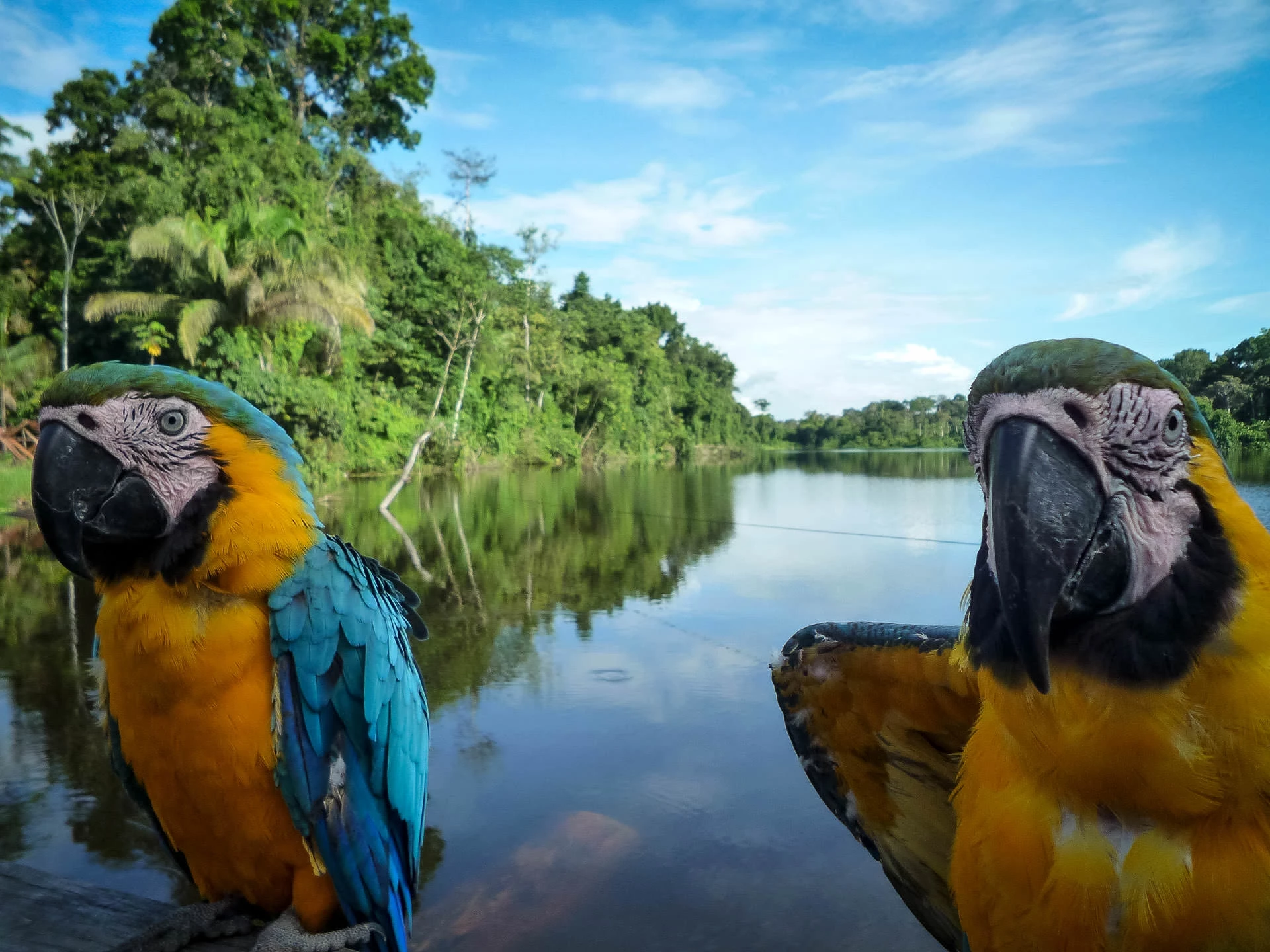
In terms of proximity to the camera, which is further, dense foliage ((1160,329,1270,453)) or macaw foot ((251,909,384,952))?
dense foliage ((1160,329,1270,453))

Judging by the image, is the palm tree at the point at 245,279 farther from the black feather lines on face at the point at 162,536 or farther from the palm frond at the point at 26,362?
the black feather lines on face at the point at 162,536

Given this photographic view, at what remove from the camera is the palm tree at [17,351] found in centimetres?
2106

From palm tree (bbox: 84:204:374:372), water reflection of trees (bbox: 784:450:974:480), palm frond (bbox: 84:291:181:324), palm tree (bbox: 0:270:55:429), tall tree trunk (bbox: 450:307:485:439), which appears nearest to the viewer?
palm frond (bbox: 84:291:181:324)

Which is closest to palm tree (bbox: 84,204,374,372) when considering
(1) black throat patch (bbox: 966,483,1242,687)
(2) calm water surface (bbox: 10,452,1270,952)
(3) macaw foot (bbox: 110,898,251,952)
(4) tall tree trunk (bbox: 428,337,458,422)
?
(2) calm water surface (bbox: 10,452,1270,952)

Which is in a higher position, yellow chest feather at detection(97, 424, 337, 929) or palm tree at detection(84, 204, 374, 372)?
palm tree at detection(84, 204, 374, 372)

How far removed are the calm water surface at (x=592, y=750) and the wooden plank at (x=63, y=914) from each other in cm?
263

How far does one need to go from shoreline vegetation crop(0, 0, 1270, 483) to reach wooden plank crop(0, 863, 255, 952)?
11.5 meters

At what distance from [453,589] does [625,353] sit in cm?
4240

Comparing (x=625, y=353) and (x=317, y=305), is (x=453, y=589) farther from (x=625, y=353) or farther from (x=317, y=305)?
(x=625, y=353)

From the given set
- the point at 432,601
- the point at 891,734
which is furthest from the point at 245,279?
the point at 891,734

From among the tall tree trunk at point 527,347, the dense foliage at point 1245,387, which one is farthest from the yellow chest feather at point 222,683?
the tall tree trunk at point 527,347

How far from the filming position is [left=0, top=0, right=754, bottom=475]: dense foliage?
60.1ft

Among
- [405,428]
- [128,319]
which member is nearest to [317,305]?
[128,319]

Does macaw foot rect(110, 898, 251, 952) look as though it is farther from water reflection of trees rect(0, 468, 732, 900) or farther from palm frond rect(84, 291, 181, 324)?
palm frond rect(84, 291, 181, 324)
